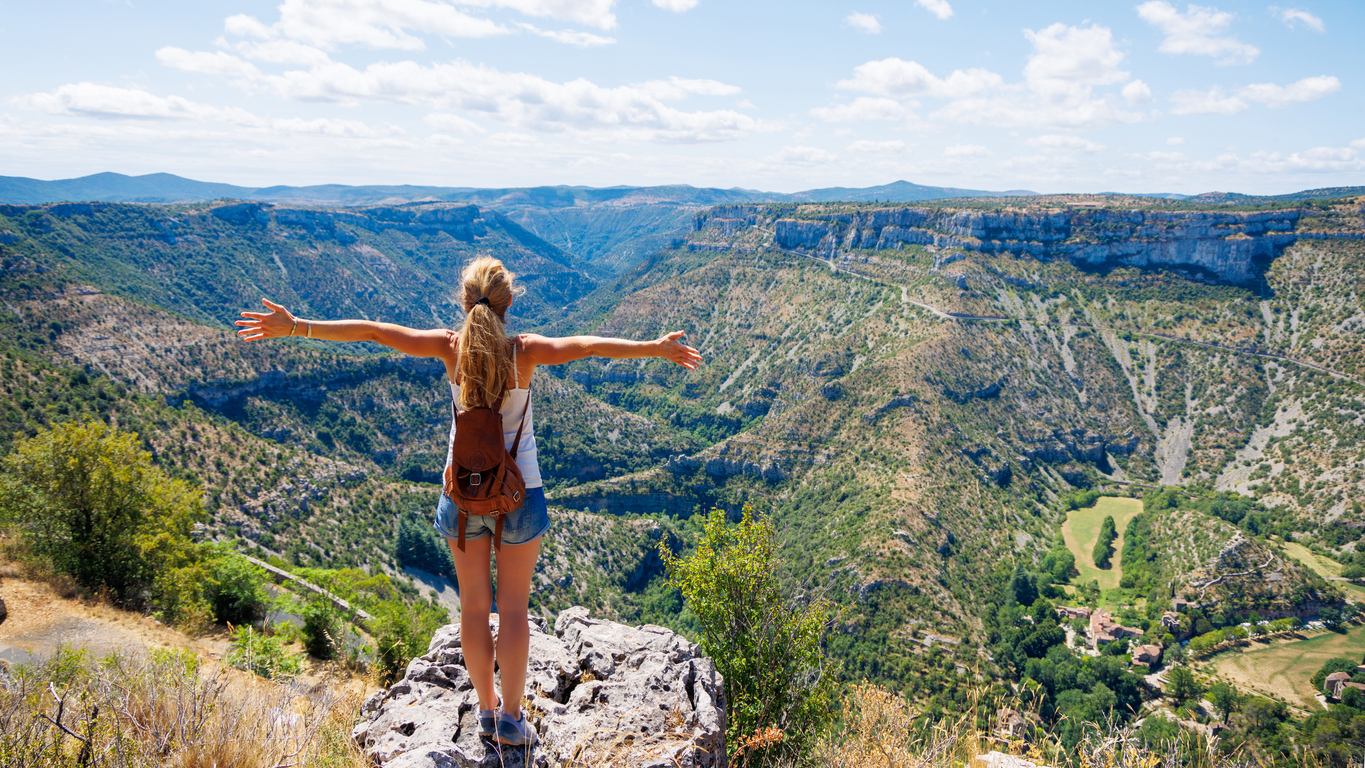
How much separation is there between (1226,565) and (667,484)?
265ft

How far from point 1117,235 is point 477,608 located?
176 metres

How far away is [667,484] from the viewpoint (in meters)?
110

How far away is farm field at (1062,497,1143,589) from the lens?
82.9m

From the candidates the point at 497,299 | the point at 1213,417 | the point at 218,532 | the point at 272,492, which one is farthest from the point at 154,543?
the point at 1213,417

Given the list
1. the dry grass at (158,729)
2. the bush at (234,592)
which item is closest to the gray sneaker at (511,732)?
the dry grass at (158,729)

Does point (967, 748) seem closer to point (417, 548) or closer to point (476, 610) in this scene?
point (476, 610)

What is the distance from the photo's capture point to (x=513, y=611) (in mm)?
5559

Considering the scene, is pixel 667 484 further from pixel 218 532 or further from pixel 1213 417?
pixel 1213 417

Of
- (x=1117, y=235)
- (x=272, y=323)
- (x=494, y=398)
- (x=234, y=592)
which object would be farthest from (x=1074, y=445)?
(x=272, y=323)

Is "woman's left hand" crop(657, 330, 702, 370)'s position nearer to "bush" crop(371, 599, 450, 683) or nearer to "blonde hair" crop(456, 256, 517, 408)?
"blonde hair" crop(456, 256, 517, 408)

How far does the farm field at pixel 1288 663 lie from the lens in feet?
188

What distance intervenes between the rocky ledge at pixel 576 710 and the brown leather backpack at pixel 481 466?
8.48ft

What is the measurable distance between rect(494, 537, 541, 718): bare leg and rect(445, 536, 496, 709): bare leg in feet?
0.41

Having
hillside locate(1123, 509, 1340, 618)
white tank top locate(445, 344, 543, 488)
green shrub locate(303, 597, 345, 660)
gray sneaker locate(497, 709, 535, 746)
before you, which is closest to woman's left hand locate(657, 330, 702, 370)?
white tank top locate(445, 344, 543, 488)
